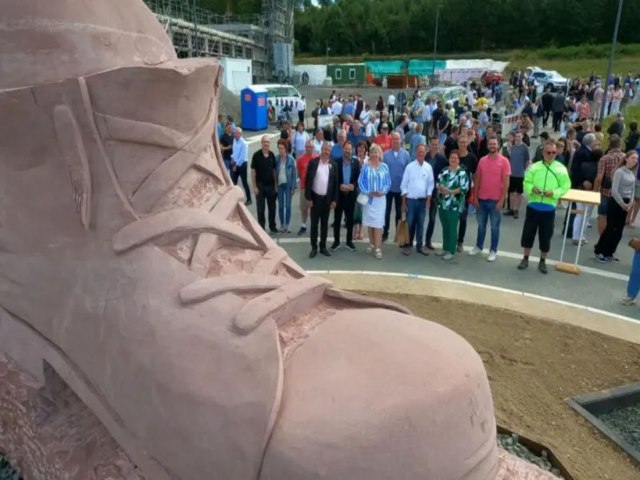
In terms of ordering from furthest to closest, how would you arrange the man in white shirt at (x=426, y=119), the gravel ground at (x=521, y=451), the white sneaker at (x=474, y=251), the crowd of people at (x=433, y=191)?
the man in white shirt at (x=426, y=119) < the white sneaker at (x=474, y=251) < the crowd of people at (x=433, y=191) < the gravel ground at (x=521, y=451)

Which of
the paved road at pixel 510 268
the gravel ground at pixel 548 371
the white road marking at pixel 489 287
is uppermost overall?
the gravel ground at pixel 548 371

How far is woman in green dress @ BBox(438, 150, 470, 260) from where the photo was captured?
22.0 feet

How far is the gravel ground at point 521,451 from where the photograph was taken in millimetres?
3178

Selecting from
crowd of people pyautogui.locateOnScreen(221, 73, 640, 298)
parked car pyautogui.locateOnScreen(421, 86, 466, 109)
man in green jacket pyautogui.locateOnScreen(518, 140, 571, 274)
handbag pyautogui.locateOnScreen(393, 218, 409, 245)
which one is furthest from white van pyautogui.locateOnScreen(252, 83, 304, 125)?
man in green jacket pyautogui.locateOnScreen(518, 140, 571, 274)

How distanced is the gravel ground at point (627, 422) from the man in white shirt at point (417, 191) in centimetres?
350

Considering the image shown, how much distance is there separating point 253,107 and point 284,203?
12.6 metres

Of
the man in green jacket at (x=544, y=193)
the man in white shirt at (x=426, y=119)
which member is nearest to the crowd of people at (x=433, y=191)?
the man in green jacket at (x=544, y=193)

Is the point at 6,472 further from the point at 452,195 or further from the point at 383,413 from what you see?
the point at 452,195

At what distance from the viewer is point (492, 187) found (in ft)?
22.6

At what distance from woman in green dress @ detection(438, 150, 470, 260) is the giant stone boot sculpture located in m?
5.00

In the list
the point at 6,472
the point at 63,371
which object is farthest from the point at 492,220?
the point at 63,371

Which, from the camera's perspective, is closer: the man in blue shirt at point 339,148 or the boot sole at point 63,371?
the boot sole at point 63,371

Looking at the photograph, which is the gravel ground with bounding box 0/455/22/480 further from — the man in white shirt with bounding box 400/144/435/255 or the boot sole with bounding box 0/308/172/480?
the man in white shirt with bounding box 400/144/435/255

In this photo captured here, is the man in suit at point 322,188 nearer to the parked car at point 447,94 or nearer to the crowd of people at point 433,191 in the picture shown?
the crowd of people at point 433,191
